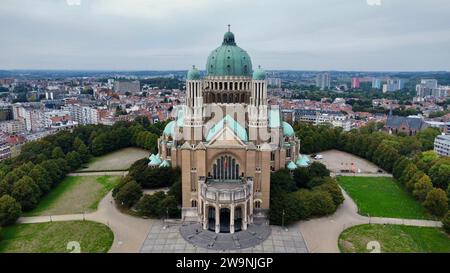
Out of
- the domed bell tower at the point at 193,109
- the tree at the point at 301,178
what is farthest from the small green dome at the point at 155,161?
the tree at the point at 301,178

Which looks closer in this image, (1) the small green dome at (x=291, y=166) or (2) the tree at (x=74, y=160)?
(1) the small green dome at (x=291, y=166)

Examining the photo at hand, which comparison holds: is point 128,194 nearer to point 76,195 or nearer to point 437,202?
point 76,195

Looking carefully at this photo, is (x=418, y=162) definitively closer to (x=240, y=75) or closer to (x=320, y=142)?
(x=320, y=142)

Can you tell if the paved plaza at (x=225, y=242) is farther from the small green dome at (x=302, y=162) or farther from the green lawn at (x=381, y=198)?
the small green dome at (x=302, y=162)

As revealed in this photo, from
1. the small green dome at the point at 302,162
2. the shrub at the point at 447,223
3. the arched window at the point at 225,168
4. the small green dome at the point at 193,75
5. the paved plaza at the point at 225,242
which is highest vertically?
the small green dome at the point at 193,75
